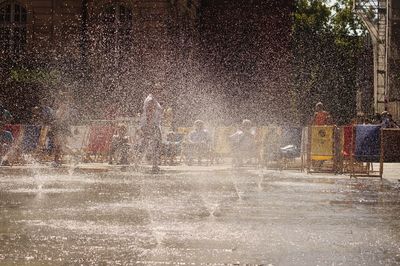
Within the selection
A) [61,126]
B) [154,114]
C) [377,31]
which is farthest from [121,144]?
[377,31]

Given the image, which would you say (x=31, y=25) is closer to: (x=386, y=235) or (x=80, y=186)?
(x=80, y=186)

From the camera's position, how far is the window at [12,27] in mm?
34438

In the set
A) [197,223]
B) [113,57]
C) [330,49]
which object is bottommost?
[197,223]

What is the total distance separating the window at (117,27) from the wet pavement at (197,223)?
20.4 metres

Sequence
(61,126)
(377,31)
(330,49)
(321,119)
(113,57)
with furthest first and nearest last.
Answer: (330,49)
(377,31)
(113,57)
(61,126)
(321,119)

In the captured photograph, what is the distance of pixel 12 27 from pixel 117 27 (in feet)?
18.6

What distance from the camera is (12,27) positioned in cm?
3488

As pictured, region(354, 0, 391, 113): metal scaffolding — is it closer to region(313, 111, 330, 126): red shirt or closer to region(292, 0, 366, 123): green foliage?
region(292, 0, 366, 123): green foliage

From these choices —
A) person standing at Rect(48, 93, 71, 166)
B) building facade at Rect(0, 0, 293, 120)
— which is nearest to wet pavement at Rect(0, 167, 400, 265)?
person standing at Rect(48, 93, 71, 166)

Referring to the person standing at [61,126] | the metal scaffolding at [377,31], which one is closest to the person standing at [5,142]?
the person standing at [61,126]

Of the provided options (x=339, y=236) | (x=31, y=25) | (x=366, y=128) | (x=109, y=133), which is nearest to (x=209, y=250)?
(x=339, y=236)

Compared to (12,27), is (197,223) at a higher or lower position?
lower

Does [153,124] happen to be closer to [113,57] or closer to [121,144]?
[121,144]

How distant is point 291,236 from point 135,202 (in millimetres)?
3408
